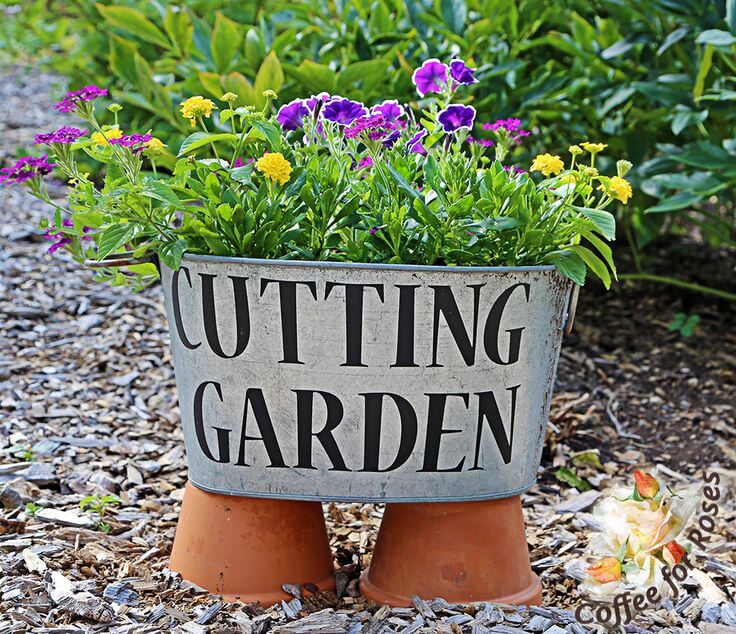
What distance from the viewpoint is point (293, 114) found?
1.81 meters

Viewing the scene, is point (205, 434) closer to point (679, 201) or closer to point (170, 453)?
point (170, 453)

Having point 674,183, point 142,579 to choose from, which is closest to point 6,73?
point 674,183

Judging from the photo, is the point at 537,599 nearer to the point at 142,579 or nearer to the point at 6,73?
the point at 142,579

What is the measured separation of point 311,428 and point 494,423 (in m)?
0.31

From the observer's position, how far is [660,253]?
405 centimetres

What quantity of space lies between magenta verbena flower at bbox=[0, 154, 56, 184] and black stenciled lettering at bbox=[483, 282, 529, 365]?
0.86 m

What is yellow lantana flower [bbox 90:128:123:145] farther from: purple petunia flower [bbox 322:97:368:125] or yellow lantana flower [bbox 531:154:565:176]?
yellow lantana flower [bbox 531:154:565:176]

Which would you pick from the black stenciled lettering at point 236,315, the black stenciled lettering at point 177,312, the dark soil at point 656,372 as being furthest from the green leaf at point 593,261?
the dark soil at point 656,372

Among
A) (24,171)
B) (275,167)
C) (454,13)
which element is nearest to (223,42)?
(454,13)

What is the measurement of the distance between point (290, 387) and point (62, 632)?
0.56 meters

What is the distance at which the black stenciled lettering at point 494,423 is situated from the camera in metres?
1.67

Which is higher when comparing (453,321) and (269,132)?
(269,132)

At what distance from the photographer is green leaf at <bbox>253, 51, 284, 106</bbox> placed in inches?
109

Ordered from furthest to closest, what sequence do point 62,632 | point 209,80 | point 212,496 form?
point 209,80 → point 212,496 → point 62,632
